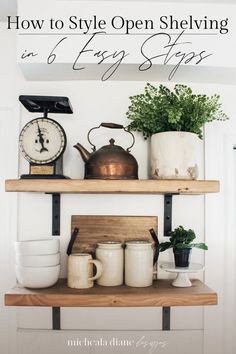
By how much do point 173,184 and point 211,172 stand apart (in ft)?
1.10

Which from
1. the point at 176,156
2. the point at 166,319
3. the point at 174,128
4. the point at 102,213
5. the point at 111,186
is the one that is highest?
the point at 174,128

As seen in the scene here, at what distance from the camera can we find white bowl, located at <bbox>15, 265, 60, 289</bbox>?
45.4 inches

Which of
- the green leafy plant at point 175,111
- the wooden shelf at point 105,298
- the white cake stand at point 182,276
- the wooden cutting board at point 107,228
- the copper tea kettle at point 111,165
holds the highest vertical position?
the green leafy plant at point 175,111

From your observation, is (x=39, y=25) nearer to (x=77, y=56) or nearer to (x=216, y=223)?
(x=77, y=56)

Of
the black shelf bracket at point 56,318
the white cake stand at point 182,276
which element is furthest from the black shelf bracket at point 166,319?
the black shelf bracket at point 56,318

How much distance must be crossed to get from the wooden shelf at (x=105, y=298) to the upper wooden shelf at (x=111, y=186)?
1.11ft

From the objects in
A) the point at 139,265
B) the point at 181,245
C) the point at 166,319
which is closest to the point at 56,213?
the point at 139,265

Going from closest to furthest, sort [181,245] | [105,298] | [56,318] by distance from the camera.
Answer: [105,298], [181,245], [56,318]

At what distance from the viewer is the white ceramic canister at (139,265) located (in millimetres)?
1222

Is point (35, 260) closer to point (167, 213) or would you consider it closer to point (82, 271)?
point (82, 271)

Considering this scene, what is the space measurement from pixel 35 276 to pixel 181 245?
20.1 inches

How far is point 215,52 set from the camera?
1.31m

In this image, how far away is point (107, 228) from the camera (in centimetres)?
138

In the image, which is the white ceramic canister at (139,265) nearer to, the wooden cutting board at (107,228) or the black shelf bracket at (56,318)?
the wooden cutting board at (107,228)
